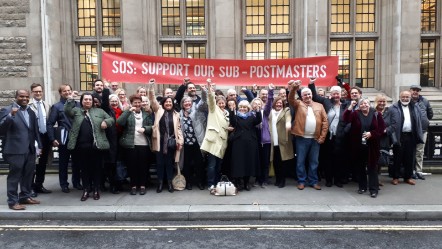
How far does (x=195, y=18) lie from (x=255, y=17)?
→ 6.40 ft

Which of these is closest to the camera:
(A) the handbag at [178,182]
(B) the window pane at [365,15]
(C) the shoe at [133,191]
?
(C) the shoe at [133,191]

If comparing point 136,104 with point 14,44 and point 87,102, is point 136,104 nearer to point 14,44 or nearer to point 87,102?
point 87,102

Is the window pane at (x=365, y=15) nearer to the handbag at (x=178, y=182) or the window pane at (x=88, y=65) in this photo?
the handbag at (x=178, y=182)

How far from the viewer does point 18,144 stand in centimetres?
660

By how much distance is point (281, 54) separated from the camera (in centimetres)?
1291

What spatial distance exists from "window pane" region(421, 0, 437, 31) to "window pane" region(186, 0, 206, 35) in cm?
701

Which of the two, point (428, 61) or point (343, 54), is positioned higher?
point (343, 54)

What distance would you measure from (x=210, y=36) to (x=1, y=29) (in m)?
6.38

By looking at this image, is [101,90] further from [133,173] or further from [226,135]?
[226,135]

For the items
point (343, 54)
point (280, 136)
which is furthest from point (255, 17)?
point (280, 136)

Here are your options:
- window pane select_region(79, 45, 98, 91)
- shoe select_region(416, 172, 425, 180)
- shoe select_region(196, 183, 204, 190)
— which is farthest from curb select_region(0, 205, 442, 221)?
window pane select_region(79, 45, 98, 91)

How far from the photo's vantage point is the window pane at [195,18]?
504 inches

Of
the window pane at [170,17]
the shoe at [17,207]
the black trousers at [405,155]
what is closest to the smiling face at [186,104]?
the shoe at [17,207]

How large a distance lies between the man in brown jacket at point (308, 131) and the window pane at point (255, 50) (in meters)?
5.12
